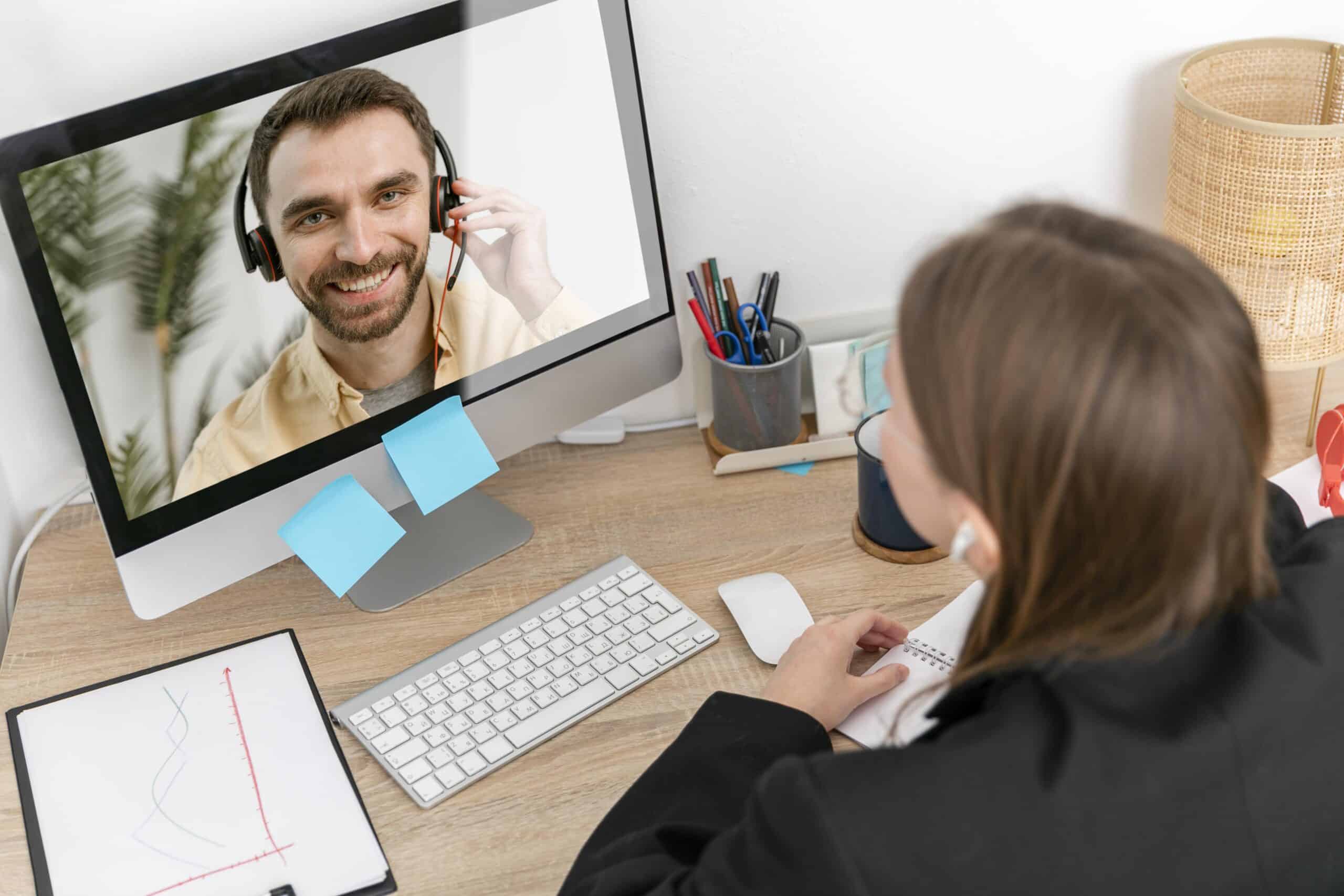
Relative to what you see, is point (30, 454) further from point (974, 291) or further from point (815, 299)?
point (974, 291)

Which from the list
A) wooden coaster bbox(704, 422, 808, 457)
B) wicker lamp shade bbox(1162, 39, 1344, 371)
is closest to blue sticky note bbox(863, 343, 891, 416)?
wooden coaster bbox(704, 422, 808, 457)

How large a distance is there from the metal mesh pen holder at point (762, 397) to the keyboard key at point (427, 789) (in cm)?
48

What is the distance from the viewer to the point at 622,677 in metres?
0.96

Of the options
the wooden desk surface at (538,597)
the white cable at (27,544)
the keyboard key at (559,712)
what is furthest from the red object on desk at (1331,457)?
the white cable at (27,544)

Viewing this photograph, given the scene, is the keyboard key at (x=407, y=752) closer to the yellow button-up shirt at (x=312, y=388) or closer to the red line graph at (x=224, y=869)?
the red line graph at (x=224, y=869)

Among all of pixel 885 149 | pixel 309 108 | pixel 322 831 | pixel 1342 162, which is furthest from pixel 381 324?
pixel 1342 162

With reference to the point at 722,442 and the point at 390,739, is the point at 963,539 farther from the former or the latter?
the point at 722,442

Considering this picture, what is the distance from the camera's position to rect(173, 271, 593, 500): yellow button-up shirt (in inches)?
37.4

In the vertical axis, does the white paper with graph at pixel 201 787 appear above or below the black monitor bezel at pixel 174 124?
below

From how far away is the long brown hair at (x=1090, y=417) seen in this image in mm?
557

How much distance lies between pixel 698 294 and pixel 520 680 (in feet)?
1.41

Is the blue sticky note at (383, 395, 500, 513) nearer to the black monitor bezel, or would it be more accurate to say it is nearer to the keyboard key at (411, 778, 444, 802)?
the black monitor bezel

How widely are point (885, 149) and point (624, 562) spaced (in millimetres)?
496

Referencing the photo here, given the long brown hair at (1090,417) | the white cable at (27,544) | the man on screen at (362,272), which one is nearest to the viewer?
the long brown hair at (1090,417)
